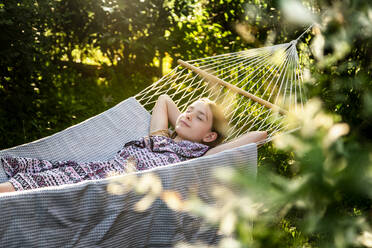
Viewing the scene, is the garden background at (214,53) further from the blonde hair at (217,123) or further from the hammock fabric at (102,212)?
the blonde hair at (217,123)

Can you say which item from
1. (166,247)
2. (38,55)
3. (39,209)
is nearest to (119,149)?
(166,247)

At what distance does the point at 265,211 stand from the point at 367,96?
0.17 m

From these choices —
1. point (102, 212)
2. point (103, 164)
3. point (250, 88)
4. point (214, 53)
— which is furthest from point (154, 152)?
point (214, 53)

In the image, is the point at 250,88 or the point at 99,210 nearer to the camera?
the point at 99,210

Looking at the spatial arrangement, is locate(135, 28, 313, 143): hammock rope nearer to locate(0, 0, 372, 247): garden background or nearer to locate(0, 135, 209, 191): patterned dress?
locate(0, 0, 372, 247): garden background

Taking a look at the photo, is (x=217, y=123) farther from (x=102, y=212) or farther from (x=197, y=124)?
(x=102, y=212)

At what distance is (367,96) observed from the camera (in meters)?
0.47

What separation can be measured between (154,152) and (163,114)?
1.28 feet

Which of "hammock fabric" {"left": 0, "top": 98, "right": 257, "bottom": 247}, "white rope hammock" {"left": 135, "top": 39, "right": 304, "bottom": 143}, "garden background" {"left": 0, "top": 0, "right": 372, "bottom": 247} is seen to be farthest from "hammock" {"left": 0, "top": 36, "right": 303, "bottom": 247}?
"white rope hammock" {"left": 135, "top": 39, "right": 304, "bottom": 143}

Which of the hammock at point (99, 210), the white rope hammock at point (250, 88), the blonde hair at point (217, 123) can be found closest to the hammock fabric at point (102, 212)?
the hammock at point (99, 210)

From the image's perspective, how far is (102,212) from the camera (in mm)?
1602

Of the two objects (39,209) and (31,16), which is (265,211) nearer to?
(39,209)

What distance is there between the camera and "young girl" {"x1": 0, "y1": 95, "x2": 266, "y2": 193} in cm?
198

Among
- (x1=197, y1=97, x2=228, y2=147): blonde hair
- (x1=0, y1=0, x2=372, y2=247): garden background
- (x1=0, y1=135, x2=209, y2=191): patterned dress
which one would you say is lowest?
(x1=0, y1=135, x2=209, y2=191): patterned dress
